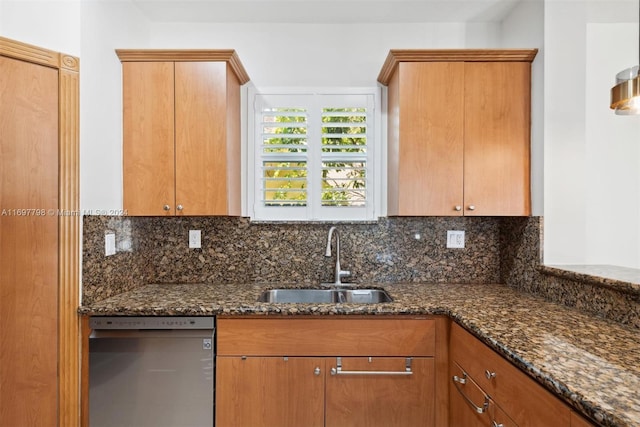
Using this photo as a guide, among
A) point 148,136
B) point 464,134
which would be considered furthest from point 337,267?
point 148,136

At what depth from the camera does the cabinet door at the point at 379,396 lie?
177cm

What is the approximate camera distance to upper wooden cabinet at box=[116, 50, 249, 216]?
2074 millimetres

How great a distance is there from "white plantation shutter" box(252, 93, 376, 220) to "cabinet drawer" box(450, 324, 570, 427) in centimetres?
109

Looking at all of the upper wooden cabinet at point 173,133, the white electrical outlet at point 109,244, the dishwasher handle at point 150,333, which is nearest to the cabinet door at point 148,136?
the upper wooden cabinet at point 173,133

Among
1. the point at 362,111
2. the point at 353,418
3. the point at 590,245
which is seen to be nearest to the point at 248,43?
the point at 362,111

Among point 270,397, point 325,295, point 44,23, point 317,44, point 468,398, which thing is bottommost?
point 270,397

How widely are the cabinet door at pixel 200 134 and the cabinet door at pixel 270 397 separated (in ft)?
3.05

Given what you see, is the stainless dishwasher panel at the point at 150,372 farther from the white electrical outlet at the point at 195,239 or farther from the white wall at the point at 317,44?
the white wall at the point at 317,44

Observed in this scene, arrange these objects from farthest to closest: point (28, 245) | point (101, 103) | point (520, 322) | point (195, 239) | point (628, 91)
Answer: point (195, 239)
point (101, 103)
point (28, 245)
point (520, 322)
point (628, 91)

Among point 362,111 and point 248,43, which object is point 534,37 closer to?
point 362,111

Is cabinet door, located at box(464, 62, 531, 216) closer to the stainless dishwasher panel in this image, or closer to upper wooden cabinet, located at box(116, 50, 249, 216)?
upper wooden cabinet, located at box(116, 50, 249, 216)

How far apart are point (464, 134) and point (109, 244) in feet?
6.80

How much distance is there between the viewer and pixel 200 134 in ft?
6.82

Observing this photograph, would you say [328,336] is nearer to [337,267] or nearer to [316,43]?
[337,267]
